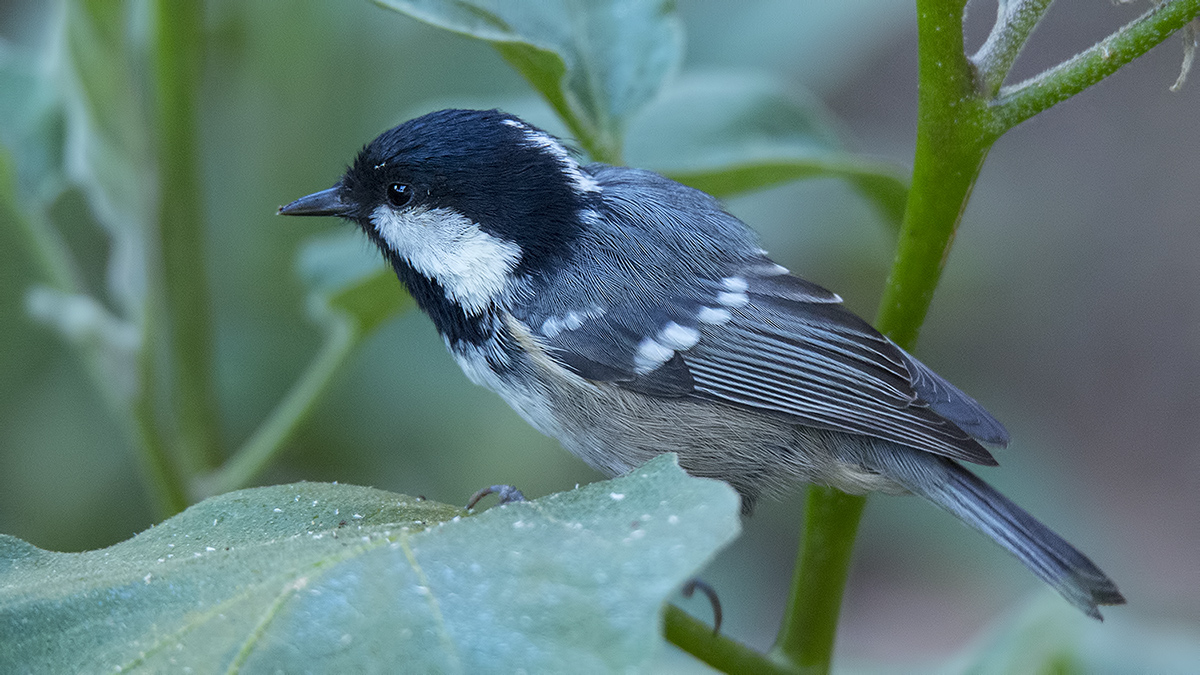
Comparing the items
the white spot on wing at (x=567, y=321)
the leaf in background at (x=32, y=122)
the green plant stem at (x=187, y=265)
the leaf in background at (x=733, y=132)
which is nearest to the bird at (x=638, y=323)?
the white spot on wing at (x=567, y=321)

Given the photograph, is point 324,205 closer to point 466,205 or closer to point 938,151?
point 466,205

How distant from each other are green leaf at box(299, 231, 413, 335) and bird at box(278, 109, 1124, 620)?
0.05 metres

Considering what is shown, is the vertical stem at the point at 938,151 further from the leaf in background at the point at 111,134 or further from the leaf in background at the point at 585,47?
the leaf in background at the point at 111,134

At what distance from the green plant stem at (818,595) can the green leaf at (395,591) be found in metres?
0.34

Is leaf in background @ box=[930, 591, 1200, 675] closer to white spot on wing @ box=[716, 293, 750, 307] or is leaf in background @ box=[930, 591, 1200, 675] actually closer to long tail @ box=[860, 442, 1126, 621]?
long tail @ box=[860, 442, 1126, 621]

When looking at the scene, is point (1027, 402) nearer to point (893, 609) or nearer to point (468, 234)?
point (893, 609)

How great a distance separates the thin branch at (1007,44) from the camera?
1.07 m

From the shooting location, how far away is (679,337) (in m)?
1.55

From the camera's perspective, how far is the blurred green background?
2.46 m

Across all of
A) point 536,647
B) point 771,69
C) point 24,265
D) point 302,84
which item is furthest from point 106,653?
point 771,69

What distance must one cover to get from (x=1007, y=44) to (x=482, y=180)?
82 centimetres

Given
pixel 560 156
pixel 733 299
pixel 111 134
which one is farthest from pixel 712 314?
pixel 111 134

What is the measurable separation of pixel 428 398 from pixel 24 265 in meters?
0.92

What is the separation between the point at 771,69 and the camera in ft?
8.52
